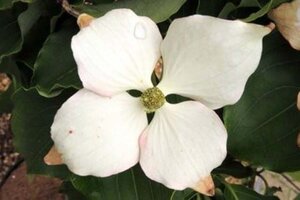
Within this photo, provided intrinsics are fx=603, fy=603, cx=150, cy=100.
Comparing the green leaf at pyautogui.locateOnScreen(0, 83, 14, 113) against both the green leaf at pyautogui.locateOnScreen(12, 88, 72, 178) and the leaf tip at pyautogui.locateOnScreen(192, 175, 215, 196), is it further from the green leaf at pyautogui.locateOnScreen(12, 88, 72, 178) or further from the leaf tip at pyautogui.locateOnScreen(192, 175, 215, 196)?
the leaf tip at pyautogui.locateOnScreen(192, 175, 215, 196)

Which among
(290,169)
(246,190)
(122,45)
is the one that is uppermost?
(122,45)

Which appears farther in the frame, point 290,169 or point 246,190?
point 246,190

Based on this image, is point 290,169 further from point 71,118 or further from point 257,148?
point 71,118

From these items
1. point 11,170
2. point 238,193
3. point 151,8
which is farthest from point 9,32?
point 11,170

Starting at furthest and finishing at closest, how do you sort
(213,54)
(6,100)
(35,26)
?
(6,100) → (35,26) → (213,54)

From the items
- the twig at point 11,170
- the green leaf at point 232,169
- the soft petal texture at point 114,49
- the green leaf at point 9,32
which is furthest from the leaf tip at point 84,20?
the twig at point 11,170

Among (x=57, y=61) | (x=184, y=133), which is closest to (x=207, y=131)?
(x=184, y=133)

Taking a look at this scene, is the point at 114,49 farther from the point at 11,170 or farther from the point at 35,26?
the point at 11,170
